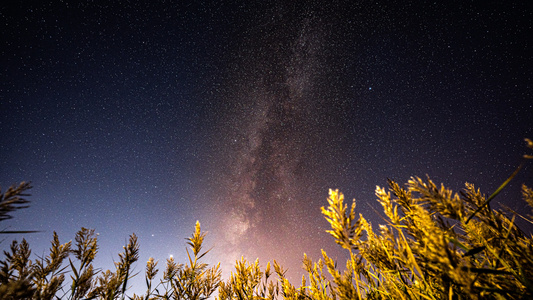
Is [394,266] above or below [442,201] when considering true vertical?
below

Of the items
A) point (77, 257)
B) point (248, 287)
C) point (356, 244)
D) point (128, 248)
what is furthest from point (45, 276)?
point (356, 244)

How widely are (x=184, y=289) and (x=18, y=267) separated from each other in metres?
1.47

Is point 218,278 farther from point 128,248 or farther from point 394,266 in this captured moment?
point 394,266

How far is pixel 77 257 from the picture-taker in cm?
199

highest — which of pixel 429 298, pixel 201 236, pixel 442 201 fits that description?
pixel 201 236

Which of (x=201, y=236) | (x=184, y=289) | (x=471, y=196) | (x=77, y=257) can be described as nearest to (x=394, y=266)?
(x=471, y=196)

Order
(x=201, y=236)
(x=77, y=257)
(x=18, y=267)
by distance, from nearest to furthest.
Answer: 1. (x=18, y=267)
2. (x=77, y=257)
3. (x=201, y=236)

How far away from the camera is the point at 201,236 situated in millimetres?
2383

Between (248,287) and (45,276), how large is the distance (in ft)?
7.36

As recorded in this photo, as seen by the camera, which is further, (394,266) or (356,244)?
(394,266)

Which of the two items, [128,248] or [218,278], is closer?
[128,248]

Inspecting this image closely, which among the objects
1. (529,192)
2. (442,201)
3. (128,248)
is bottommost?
(442,201)

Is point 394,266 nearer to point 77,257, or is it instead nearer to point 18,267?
point 77,257

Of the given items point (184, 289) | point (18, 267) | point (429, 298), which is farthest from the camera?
point (184, 289)
